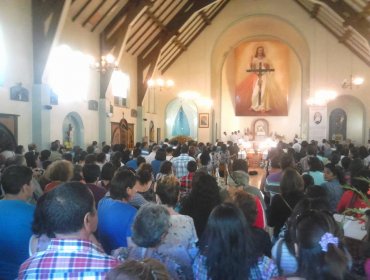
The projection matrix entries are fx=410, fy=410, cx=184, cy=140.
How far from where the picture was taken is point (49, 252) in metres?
1.94

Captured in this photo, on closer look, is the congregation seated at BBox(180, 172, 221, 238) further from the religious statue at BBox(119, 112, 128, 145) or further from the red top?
the religious statue at BBox(119, 112, 128, 145)

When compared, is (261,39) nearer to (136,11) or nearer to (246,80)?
(246,80)

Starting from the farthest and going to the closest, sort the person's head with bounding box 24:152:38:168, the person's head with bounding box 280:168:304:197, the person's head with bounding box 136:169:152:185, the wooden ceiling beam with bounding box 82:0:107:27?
the wooden ceiling beam with bounding box 82:0:107:27, the person's head with bounding box 24:152:38:168, the person's head with bounding box 136:169:152:185, the person's head with bounding box 280:168:304:197

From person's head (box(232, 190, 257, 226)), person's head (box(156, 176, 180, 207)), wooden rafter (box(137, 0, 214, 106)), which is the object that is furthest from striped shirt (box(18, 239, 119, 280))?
wooden rafter (box(137, 0, 214, 106))

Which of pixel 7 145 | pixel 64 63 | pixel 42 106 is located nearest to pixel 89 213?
pixel 7 145

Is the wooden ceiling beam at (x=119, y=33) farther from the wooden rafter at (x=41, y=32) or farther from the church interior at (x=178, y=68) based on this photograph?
the wooden rafter at (x=41, y=32)

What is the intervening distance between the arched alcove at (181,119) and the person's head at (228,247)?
2016 cm

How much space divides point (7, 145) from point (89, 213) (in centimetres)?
855

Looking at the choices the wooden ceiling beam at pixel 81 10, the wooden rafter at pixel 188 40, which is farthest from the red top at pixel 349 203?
the wooden rafter at pixel 188 40

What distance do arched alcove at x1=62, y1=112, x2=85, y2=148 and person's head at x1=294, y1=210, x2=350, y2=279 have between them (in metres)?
11.5

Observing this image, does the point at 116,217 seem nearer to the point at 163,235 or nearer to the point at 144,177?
the point at 163,235

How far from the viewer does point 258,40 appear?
23.0 metres

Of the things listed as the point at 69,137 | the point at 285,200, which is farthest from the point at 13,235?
the point at 69,137

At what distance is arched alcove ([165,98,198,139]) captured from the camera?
22.6 metres
